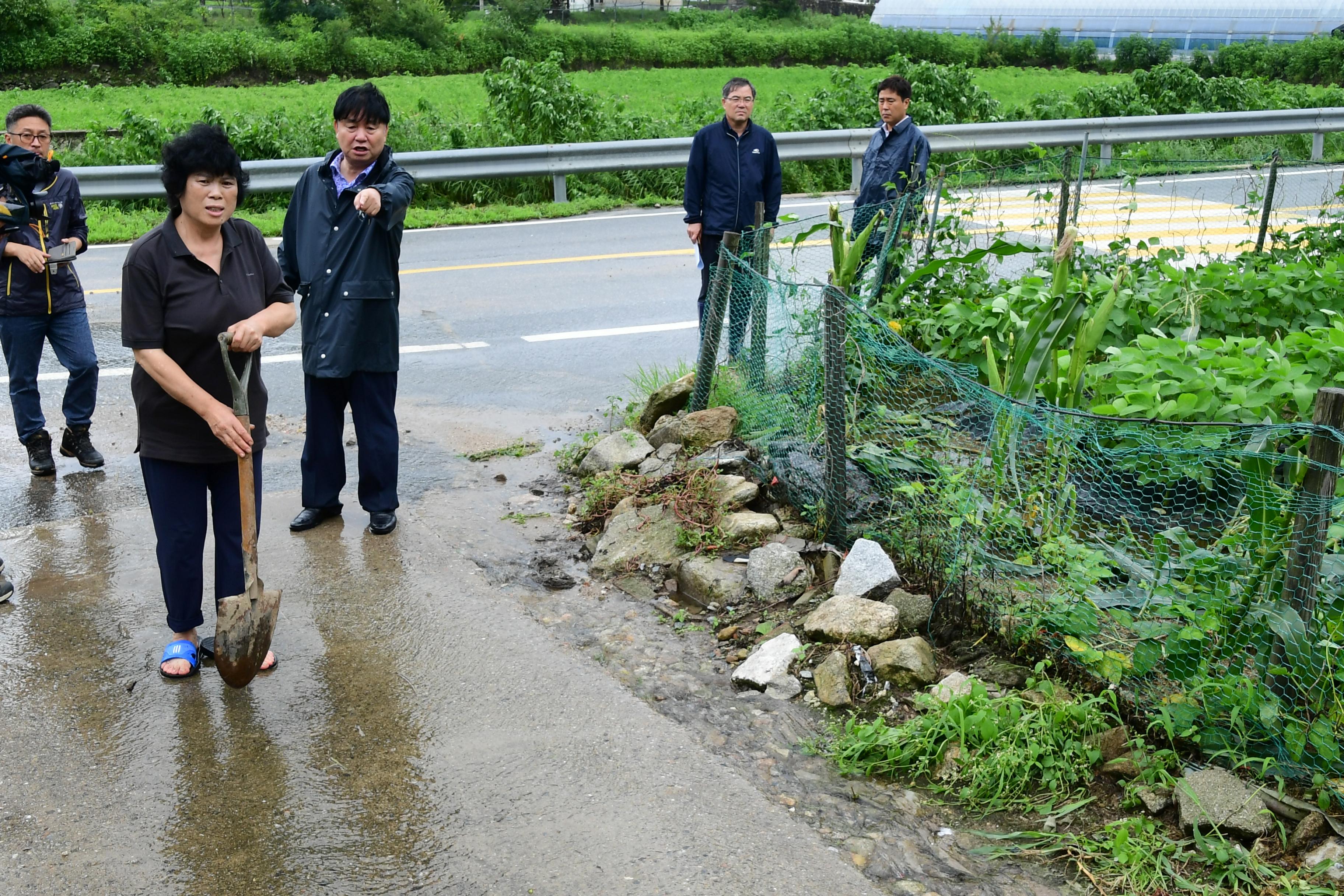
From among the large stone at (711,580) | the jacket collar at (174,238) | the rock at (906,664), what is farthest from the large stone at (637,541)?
the jacket collar at (174,238)

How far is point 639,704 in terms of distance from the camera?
13.3ft

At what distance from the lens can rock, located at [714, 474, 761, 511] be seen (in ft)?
17.4

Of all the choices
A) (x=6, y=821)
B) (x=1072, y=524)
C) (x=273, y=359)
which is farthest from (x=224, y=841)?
(x=273, y=359)

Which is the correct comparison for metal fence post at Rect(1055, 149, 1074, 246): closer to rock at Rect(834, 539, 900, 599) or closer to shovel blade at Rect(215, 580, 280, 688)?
rock at Rect(834, 539, 900, 599)

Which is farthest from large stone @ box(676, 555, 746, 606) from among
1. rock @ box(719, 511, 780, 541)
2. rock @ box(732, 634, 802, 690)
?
rock @ box(732, 634, 802, 690)

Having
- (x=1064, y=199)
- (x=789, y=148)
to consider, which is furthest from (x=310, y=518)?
(x=789, y=148)

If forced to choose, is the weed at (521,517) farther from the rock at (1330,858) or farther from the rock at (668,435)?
the rock at (1330,858)

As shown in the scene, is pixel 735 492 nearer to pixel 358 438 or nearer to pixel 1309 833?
pixel 358 438

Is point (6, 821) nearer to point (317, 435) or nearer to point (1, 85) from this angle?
point (317, 435)

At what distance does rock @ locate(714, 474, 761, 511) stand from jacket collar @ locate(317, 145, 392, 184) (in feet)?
6.72

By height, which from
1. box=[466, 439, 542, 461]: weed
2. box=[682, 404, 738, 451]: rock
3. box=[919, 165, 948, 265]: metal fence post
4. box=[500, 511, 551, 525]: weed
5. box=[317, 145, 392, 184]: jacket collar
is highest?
box=[317, 145, 392, 184]: jacket collar

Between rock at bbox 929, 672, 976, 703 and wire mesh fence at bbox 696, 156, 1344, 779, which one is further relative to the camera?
rock at bbox 929, 672, 976, 703

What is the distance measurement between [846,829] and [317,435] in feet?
10.4

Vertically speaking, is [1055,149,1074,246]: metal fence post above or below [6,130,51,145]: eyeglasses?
below
